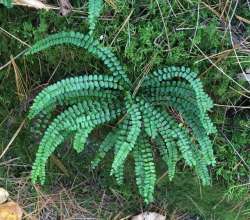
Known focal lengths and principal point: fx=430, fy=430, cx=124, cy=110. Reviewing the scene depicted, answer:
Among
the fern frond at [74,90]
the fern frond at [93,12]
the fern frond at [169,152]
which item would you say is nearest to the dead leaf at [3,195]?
the fern frond at [74,90]

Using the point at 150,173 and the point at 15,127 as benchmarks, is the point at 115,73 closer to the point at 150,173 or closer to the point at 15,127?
the point at 150,173

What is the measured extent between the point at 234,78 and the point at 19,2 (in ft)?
5.84

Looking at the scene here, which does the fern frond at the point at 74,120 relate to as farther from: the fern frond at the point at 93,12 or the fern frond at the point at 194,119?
the fern frond at the point at 93,12

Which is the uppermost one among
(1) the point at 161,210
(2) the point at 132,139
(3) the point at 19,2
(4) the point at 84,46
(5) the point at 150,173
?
(3) the point at 19,2

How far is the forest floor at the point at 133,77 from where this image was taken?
3.32 meters

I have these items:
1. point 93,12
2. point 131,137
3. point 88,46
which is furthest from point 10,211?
point 93,12

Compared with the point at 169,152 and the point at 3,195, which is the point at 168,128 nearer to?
the point at 169,152

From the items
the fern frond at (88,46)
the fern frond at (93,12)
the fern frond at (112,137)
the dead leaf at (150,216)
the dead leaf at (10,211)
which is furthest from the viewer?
the dead leaf at (150,216)

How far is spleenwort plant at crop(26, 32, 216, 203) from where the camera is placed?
125 inches

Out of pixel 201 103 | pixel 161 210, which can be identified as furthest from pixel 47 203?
pixel 201 103

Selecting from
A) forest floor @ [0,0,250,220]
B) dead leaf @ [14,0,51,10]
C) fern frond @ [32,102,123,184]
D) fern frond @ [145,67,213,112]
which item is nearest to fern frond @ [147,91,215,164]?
fern frond @ [145,67,213,112]

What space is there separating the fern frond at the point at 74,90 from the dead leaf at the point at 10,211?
1.05m

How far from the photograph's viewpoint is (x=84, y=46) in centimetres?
319

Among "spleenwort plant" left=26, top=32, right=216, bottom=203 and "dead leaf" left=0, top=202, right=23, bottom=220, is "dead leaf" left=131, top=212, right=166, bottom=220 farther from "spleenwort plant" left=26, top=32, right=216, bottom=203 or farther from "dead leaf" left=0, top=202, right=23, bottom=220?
"dead leaf" left=0, top=202, right=23, bottom=220
